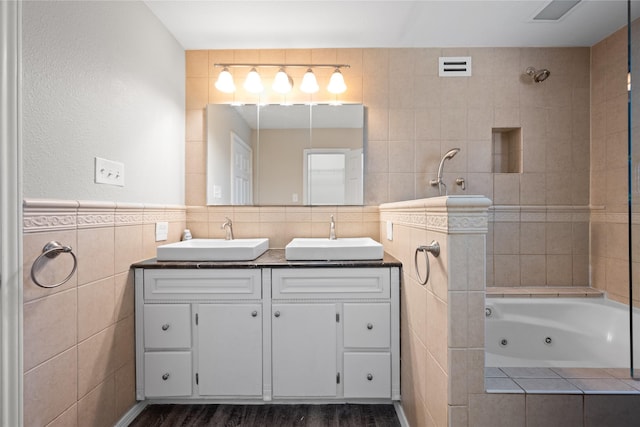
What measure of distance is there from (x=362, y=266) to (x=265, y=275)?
20.2 inches

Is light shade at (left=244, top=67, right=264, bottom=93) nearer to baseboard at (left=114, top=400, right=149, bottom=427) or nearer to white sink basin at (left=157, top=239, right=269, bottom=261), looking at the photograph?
white sink basin at (left=157, top=239, right=269, bottom=261)

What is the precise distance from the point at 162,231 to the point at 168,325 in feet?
1.92

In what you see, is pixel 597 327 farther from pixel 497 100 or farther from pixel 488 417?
pixel 497 100

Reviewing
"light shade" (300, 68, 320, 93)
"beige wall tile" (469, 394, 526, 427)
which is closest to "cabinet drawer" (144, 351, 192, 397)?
"beige wall tile" (469, 394, 526, 427)

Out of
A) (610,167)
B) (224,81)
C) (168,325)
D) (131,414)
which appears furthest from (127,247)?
(610,167)

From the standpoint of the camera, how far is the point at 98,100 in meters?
1.47

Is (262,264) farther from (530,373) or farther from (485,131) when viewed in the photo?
(485,131)

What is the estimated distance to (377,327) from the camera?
68.9 inches

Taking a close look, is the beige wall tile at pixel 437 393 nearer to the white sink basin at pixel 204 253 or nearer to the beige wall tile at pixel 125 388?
the white sink basin at pixel 204 253

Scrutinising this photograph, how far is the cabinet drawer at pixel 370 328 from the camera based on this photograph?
1751 mm

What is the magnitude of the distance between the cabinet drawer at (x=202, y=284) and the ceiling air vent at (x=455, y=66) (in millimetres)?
1894

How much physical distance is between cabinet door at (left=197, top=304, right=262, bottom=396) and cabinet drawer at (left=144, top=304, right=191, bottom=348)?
7cm

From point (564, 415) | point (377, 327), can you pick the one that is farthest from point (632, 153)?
point (377, 327)

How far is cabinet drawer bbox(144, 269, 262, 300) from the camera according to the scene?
174 cm
